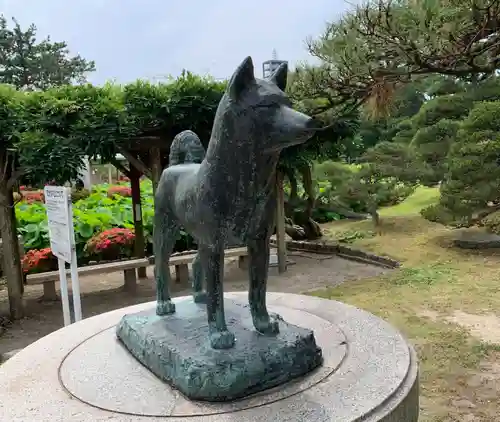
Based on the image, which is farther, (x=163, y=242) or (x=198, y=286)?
(x=198, y=286)

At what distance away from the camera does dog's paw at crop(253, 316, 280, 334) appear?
1772mm

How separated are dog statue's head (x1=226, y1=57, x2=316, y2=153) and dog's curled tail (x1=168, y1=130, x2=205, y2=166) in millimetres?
590

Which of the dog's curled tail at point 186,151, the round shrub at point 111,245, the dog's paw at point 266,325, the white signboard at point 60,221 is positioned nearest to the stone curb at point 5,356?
the white signboard at point 60,221

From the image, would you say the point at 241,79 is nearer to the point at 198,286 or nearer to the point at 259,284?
the point at 259,284

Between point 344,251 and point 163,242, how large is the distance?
5.72m

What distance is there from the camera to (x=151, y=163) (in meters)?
5.56

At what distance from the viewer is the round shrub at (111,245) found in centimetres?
682

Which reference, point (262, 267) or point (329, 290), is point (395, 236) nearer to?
point (329, 290)

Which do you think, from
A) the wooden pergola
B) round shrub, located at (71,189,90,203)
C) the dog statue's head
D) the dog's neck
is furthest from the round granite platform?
round shrub, located at (71,189,90,203)

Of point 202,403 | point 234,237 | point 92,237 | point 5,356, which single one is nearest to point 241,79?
point 234,237

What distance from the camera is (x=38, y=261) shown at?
20.7ft

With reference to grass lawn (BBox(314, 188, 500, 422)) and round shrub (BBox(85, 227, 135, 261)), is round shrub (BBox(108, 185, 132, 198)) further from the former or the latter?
grass lawn (BBox(314, 188, 500, 422))

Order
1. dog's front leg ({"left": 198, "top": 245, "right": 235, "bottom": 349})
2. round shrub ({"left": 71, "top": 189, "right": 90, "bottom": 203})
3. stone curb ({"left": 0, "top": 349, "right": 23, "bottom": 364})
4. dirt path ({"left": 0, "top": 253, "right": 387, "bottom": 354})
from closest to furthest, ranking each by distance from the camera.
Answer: dog's front leg ({"left": 198, "top": 245, "right": 235, "bottom": 349}) < stone curb ({"left": 0, "top": 349, "right": 23, "bottom": 364}) < dirt path ({"left": 0, "top": 253, "right": 387, "bottom": 354}) < round shrub ({"left": 71, "top": 189, "right": 90, "bottom": 203})

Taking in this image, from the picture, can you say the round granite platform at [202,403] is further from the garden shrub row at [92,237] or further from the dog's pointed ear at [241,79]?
the garden shrub row at [92,237]
